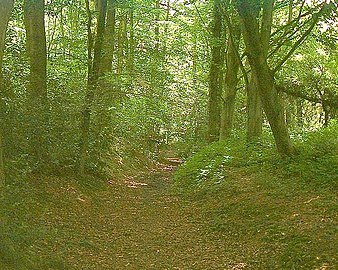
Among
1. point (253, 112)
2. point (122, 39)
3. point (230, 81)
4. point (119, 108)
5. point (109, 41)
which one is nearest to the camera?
point (109, 41)

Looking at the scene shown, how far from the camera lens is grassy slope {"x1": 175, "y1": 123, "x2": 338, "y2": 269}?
6691 mm

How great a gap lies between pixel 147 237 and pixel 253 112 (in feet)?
23.9

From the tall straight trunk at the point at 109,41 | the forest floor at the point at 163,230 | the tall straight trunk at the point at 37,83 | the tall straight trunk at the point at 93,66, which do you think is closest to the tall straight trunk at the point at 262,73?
the forest floor at the point at 163,230

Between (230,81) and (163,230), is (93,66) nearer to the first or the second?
(163,230)

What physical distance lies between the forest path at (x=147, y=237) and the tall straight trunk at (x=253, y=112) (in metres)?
3.99

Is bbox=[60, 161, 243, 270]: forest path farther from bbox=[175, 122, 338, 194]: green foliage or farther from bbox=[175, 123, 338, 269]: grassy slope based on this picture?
bbox=[175, 122, 338, 194]: green foliage

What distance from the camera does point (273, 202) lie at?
903 centimetres

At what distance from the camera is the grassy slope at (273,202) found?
263 inches

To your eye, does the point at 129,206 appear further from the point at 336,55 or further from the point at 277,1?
the point at 336,55

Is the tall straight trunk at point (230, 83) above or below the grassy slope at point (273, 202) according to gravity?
above

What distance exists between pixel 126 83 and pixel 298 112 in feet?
70.2

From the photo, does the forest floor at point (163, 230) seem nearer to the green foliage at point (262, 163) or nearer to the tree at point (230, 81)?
the green foliage at point (262, 163)

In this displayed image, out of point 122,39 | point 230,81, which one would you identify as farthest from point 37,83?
point 122,39

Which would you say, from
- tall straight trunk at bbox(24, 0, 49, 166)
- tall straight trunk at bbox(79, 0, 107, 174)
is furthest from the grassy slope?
tall straight trunk at bbox(24, 0, 49, 166)
